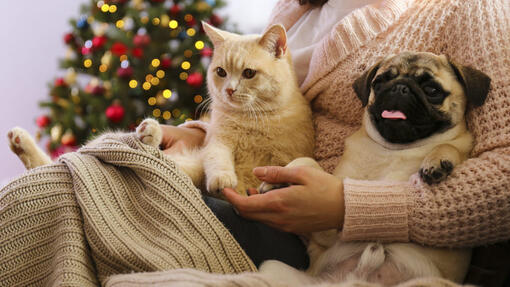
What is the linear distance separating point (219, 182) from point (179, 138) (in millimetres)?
453

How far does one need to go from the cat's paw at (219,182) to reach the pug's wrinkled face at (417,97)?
439mm

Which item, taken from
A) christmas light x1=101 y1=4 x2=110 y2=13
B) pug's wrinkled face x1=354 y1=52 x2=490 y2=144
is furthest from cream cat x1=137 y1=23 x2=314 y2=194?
christmas light x1=101 y1=4 x2=110 y2=13

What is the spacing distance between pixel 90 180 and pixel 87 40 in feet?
8.18

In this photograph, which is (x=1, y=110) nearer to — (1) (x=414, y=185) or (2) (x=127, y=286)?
(2) (x=127, y=286)

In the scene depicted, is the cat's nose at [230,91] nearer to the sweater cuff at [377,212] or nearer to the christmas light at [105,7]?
the sweater cuff at [377,212]

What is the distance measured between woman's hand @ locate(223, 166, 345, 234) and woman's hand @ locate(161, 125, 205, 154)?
45 cm

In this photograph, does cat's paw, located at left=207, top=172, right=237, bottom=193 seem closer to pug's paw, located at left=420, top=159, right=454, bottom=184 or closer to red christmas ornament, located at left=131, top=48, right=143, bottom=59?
pug's paw, located at left=420, top=159, right=454, bottom=184

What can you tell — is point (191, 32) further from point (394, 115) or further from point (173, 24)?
point (394, 115)

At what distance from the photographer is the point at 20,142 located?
1.19 m

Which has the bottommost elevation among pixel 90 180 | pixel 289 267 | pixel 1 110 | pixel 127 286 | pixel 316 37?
pixel 1 110

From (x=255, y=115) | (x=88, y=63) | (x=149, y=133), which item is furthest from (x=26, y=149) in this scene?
(x=88, y=63)

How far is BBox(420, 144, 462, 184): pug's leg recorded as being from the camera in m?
0.92

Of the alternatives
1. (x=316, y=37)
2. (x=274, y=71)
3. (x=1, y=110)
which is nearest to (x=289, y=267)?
(x=274, y=71)

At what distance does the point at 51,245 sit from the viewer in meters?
0.88
